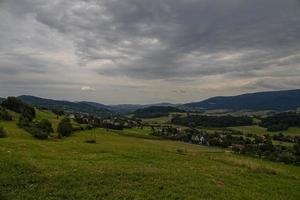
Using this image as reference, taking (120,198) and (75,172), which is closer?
(120,198)

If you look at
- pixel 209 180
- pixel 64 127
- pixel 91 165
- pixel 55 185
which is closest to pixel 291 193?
pixel 209 180

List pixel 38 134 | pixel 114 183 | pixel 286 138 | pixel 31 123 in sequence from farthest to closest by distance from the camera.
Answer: pixel 286 138 → pixel 31 123 → pixel 38 134 → pixel 114 183

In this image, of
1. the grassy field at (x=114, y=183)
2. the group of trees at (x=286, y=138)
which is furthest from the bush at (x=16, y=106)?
the group of trees at (x=286, y=138)

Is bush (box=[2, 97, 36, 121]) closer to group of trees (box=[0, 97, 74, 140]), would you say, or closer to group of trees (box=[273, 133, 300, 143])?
group of trees (box=[0, 97, 74, 140])

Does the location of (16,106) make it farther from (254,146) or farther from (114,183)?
(114,183)

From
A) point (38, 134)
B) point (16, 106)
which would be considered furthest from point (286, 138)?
point (38, 134)

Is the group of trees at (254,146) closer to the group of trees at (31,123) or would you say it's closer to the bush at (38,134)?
the group of trees at (31,123)

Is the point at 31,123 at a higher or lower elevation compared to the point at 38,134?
higher

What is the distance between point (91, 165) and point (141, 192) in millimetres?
7326

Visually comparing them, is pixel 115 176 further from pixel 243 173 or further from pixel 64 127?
pixel 64 127

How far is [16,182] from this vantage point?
23031 mm

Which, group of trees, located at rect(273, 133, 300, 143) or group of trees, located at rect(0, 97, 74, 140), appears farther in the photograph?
group of trees, located at rect(273, 133, 300, 143)

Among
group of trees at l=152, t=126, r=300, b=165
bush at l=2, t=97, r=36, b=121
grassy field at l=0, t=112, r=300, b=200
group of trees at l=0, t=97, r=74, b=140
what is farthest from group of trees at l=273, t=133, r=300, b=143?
grassy field at l=0, t=112, r=300, b=200

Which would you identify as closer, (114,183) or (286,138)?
(114,183)
